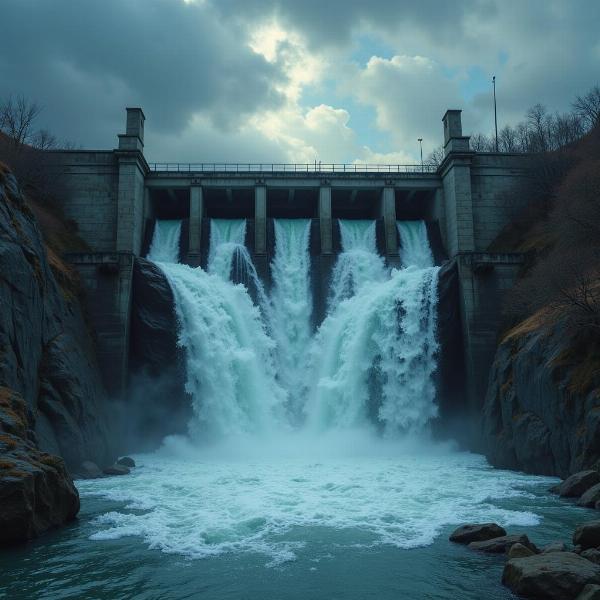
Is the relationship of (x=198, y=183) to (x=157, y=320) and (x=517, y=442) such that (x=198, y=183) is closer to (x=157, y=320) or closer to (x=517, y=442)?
(x=157, y=320)

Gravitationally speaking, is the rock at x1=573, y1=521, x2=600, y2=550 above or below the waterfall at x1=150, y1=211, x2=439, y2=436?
below

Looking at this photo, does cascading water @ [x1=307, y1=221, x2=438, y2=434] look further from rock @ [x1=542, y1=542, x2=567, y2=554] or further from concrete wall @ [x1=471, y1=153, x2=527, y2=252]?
rock @ [x1=542, y1=542, x2=567, y2=554]

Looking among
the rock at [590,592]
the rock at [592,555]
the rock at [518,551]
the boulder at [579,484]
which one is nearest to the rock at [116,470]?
the boulder at [579,484]

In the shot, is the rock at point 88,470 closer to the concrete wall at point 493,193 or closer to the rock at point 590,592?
the rock at point 590,592

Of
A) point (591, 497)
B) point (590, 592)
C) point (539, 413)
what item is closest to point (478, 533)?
point (590, 592)

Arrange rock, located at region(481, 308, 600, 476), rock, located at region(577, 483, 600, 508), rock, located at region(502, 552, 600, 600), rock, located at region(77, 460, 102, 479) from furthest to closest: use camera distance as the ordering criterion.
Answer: rock, located at region(77, 460, 102, 479) < rock, located at region(481, 308, 600, 476) < rock, located at region(577, 483, 600, 508) < rock, located at region(502, 552, 600, 600)

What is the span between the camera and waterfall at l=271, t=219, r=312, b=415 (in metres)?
34.2

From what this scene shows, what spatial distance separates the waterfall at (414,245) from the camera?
40.6 metres

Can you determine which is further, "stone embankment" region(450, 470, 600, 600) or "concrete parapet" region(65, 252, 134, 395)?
"concrete parapet" region(65, 252, 134, 395)

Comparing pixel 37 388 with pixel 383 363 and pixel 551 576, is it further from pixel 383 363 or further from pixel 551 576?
pixel 551 576

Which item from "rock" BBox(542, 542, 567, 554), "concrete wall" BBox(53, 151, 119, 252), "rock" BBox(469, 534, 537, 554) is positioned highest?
"concrete wall" BBox(53, 151, 119, 252)

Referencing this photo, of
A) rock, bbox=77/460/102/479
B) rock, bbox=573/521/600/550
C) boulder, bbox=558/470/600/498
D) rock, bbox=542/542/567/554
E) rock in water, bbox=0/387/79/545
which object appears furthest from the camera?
rock, bbox=77/460/102/479

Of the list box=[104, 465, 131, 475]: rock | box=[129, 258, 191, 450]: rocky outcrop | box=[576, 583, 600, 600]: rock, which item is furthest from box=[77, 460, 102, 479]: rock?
box=[576, 583, 600, 600]: rock

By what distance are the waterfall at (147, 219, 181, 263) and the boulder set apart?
28764 mm
